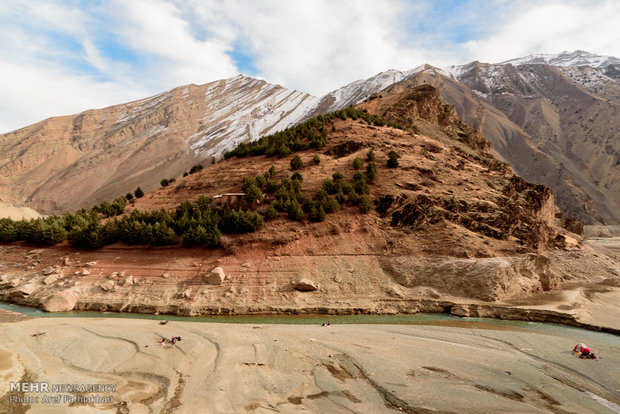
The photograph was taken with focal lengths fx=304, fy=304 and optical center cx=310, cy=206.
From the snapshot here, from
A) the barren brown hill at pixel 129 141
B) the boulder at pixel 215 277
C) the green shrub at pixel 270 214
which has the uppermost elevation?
the barren brown hill at pixel 129 141

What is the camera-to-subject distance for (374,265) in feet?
73.0

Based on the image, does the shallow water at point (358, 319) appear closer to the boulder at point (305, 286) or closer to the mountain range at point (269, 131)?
the boulder at point (305, 286)

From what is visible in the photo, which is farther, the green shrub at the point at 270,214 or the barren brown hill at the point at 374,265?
the green shrub at the point at 270,214

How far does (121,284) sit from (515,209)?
32205 mm

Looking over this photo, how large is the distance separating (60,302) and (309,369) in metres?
17.6

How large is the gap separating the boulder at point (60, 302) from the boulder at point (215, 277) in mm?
8245

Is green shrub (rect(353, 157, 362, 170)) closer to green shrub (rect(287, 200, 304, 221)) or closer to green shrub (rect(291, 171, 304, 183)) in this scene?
green shrub (rect(291, 171, 304, 183))

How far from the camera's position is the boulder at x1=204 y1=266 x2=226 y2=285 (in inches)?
804

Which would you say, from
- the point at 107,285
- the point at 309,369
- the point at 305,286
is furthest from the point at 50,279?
the point at 309,369

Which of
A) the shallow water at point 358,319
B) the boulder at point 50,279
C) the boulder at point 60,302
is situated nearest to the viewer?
the shallow water at point 358,319

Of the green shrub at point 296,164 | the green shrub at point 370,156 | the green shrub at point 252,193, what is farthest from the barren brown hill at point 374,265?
the green shrub at point 370,156

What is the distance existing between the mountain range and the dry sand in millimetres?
55540

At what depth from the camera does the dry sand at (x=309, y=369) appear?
28.1ft

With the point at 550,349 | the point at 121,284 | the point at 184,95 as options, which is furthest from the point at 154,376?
the point at 184,95
